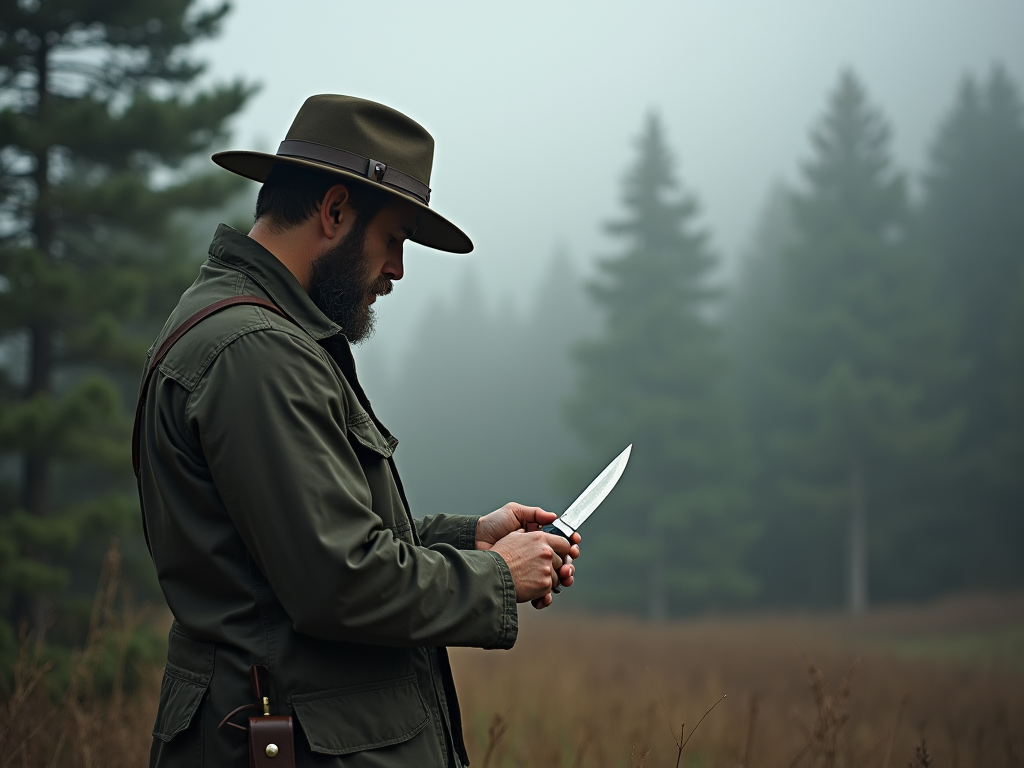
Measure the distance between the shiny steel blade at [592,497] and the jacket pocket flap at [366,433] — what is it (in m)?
0.62

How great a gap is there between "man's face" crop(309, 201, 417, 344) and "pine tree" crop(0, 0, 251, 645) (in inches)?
272

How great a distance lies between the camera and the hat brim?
2.08 meters

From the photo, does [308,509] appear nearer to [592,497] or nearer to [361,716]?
[361,716]

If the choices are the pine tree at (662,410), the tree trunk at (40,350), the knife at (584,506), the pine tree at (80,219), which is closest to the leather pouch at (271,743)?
the knife at (584,506)

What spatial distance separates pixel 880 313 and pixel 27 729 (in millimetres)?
27594

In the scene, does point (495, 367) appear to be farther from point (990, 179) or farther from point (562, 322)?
point (990, 179)

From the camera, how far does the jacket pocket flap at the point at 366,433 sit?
1.92 m

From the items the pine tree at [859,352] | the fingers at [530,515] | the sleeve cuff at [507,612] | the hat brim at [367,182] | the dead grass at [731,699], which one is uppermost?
the pine tree at [859,352]

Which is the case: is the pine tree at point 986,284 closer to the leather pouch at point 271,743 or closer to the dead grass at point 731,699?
the dead grass at point 731,699

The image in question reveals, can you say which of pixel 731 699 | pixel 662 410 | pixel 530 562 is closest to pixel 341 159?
pixel 530 562

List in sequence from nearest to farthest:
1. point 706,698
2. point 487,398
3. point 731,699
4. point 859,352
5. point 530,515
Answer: point 530,515
point 706,698
point 731,699
point 859,352
point 487,398

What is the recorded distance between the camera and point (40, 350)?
9.72 m

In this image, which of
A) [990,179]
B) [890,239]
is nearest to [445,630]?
[890,239]

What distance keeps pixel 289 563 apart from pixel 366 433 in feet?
1.28
